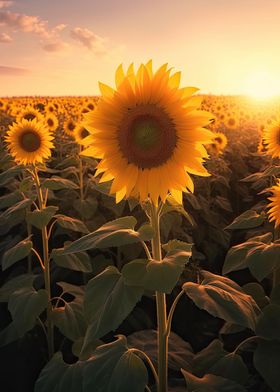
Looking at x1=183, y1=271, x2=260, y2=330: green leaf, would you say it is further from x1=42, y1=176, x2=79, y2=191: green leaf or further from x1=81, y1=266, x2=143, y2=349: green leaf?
x1=42, y1=176, x2=79, y2=191: green leaf

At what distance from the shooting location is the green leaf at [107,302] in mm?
2006

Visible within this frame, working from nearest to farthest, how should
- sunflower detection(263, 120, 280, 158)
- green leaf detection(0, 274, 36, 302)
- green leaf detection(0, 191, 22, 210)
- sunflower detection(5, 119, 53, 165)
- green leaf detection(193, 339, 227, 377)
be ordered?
green leaf detection(193, 339, 227, 377) → green leaf detection(0, 274, 36, 302) → green leaf detection(0, 191, 22, 210) → sunflower detection(5, 119, 53, 165) → sunflower detection(263, 120, 280, 158)

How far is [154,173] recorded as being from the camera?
2.47 metres

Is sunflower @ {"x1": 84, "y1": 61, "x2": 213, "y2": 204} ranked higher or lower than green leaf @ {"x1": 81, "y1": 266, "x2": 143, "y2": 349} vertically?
higher

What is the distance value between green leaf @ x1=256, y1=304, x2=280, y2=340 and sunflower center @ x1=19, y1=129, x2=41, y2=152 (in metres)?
2.56

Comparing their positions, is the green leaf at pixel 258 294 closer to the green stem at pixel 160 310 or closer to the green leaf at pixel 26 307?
the green stem at pixel 160 310

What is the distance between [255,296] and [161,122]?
1447 millimetres

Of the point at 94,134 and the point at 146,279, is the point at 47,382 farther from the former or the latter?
the point at 94,134

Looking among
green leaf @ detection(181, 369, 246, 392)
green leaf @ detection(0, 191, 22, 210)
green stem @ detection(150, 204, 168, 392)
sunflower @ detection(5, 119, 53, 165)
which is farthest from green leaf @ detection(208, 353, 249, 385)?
sunflower @ detection(5, 119, 53, 165)

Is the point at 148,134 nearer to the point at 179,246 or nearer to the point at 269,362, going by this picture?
the point at 179,246

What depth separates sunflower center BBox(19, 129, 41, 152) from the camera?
4.35 meters

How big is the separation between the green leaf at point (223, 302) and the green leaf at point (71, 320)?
48.7 inches

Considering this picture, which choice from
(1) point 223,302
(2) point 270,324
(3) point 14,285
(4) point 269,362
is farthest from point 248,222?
(3) point 14,285

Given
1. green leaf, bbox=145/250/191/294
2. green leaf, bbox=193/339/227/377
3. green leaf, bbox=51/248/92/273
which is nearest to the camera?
green leaf, bbox=145/250/191/294
